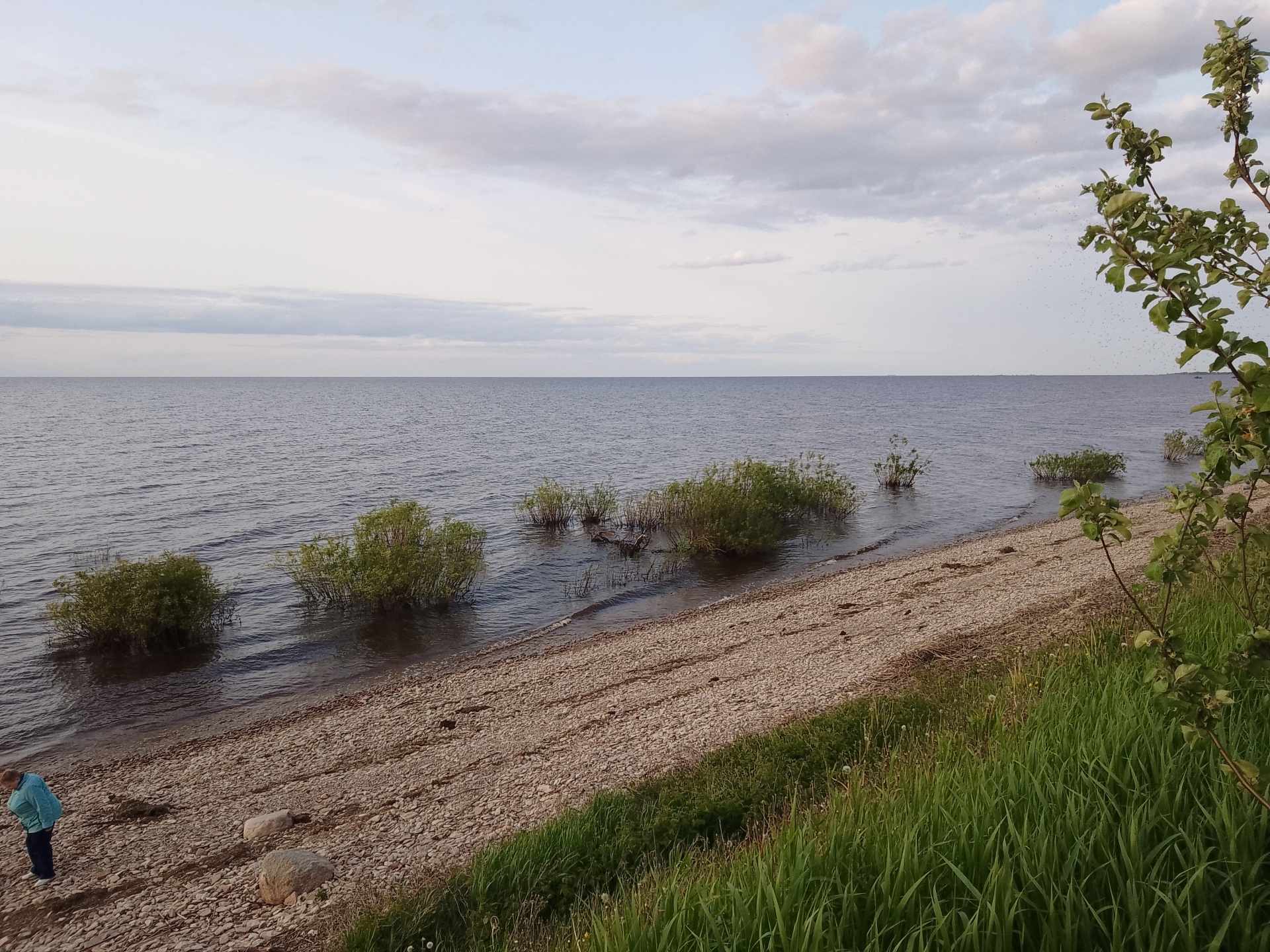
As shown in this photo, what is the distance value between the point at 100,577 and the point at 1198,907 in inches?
868

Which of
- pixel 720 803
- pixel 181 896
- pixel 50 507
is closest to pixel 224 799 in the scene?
pixel 181 896

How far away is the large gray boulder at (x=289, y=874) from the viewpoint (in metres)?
8.17

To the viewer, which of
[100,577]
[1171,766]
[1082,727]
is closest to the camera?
[1171,766]

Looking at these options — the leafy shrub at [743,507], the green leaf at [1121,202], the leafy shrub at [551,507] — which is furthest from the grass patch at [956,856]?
the leafy shrub at [551,507]

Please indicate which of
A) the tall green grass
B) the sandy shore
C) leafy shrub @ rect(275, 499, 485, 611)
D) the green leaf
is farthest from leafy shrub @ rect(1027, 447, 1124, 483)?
the green leaf

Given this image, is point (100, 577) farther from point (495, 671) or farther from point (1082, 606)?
point (1082, 606)

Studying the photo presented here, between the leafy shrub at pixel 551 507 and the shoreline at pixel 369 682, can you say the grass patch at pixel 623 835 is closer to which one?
the shoreline at pixel 369 682

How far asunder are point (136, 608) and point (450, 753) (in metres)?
11.1

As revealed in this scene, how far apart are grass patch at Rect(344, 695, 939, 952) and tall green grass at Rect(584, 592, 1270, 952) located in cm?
128

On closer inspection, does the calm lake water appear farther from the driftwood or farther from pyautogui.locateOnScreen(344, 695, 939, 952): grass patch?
pyautogui.locateOnScreen(344, 695, 939, 952): grass patch

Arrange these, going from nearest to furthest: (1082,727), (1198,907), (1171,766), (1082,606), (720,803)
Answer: (1198,907) → (1171,766) → (1082,727) → (720,803) → (1082,606)

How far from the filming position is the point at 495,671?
56.3 ft

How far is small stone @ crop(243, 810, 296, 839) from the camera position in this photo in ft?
33.0

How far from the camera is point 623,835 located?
7.62m
